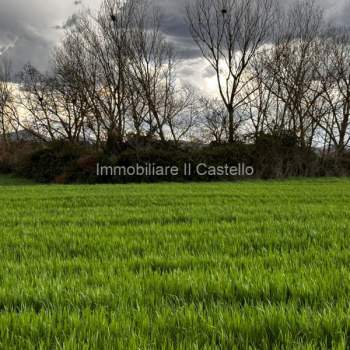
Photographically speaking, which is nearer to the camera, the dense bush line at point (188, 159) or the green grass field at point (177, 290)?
the green grass field at point (177, 290)

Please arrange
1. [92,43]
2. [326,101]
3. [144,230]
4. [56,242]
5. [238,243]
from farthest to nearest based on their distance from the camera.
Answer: [92,43]
[326,101]
[144,230]
[56,242]
[238,243]

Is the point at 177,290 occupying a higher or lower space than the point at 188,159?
lower

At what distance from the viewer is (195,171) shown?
95.4ft

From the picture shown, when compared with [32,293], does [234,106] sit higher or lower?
higher

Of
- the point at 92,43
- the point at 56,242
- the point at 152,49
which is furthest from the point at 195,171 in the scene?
the point at 56,242

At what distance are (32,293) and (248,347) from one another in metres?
1.61

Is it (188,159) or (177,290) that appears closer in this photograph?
(177,290)

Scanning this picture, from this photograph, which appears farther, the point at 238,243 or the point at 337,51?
the point at 337,51

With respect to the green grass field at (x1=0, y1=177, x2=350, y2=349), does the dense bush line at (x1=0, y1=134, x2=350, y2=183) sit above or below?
above

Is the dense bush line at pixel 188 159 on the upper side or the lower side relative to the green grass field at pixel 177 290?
upper

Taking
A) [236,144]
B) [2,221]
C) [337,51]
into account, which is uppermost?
[337,51]

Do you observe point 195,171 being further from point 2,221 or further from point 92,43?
point 2,221

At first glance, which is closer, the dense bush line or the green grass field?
the green grass field

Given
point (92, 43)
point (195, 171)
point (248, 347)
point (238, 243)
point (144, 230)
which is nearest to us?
point (248, 347)
